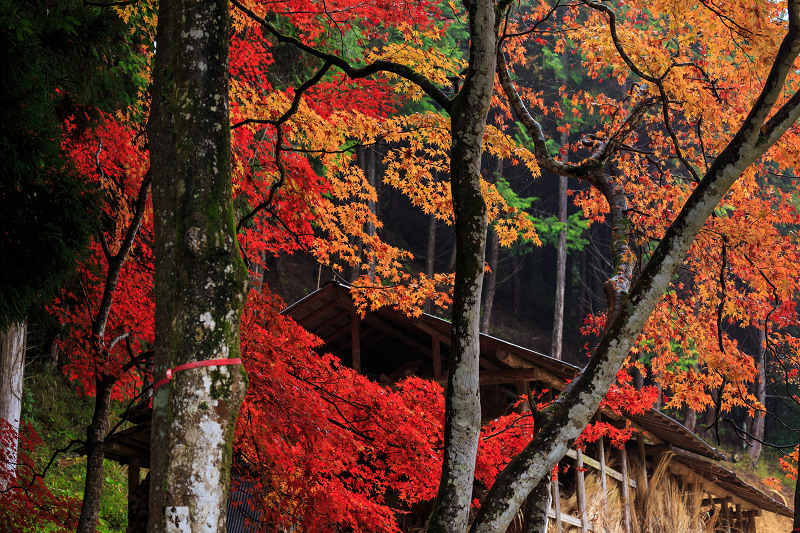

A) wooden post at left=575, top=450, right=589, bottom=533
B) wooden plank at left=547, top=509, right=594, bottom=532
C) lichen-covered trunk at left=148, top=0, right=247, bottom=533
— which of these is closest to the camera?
lichen-covered trunk at left=148, top=0, right=247, bottom=533

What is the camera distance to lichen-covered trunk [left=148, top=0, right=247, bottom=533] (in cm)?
309

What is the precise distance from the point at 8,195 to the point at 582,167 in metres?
4.86

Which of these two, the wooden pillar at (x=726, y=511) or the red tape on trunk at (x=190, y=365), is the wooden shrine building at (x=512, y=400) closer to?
the wooden pillar at (x=726, y=511)

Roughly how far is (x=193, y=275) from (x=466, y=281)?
167cm

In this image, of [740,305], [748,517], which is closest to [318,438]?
[740,305]

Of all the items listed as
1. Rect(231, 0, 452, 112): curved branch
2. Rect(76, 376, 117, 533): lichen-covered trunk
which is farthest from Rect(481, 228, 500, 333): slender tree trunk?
Rect(231, 0, 452, 112): curved branch

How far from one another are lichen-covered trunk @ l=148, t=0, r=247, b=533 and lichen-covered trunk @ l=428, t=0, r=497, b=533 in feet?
4.38

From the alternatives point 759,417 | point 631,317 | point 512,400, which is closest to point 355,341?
point 512,400

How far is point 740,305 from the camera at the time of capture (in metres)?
8.48

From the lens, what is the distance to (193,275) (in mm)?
3363

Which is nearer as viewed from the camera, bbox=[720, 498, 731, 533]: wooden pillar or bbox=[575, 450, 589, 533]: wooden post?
bbox=[575, 450, 589, 533]: wooden post

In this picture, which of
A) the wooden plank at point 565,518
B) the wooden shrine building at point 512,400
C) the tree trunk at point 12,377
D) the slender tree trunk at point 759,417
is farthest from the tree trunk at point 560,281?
the tree trunk at point 12,377

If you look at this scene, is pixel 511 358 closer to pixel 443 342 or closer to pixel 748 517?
pixel 443 342

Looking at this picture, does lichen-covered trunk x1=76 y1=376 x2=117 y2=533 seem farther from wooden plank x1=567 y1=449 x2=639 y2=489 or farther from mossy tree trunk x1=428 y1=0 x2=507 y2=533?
wooden plank x1=567 y1=449 x2=639 y2=489
